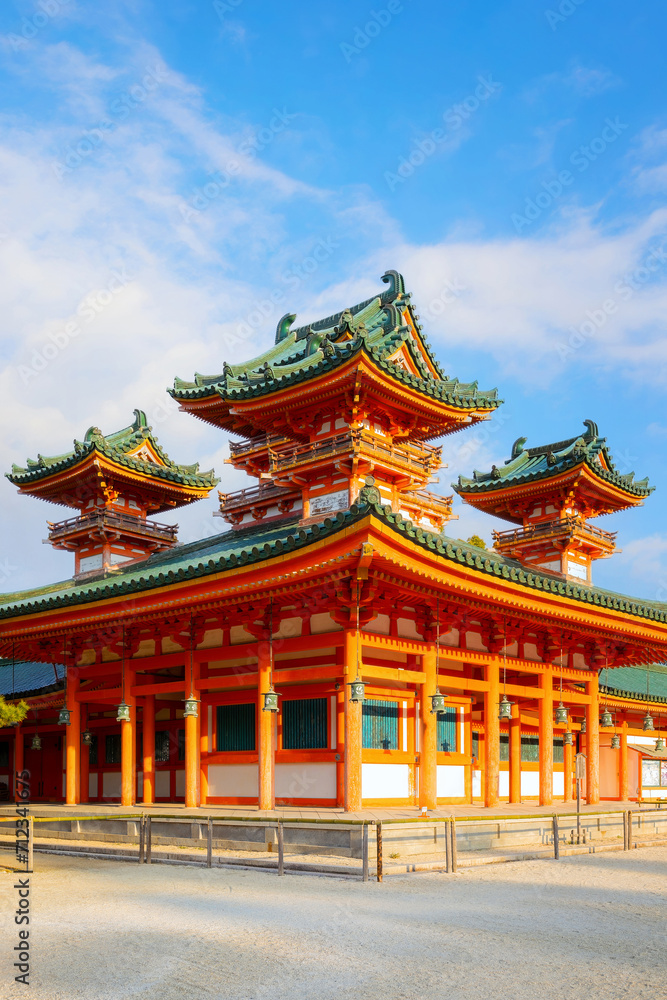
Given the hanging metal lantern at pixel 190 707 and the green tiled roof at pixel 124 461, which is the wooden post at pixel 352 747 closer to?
the hanging metal lantern at pixel 190 707

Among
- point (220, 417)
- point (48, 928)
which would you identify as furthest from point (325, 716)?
point (220, 417)

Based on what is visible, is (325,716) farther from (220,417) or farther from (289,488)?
(220,417)

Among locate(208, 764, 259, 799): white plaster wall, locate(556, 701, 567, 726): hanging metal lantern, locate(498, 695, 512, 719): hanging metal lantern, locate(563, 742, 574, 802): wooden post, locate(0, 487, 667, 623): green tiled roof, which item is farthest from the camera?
locate(563, 742, 574, 802): wooden post

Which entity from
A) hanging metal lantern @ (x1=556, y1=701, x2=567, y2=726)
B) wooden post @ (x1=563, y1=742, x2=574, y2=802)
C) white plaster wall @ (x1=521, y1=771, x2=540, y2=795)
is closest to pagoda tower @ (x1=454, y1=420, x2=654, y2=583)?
wooden post @ (x1=563, y1=742, x2=574, y2=802)

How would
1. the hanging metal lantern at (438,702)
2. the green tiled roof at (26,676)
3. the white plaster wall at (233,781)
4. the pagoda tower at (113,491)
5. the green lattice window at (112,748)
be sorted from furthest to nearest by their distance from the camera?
the green tiled roof at (26,676) → the pagoda tower at (113,491) → the green lattice window at (112,748) → the white plaster wall at (233,781) → the hanging metal lantern at (438,702)

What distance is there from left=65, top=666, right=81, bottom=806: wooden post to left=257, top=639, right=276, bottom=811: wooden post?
7725 millimetres

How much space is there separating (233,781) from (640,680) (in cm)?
2461

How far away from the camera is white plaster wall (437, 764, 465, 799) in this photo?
22281mm

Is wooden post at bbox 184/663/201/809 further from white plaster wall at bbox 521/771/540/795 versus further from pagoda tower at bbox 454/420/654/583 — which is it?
pagoda tower at bbox 454/420/654/583

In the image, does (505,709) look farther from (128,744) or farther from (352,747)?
(128,744)

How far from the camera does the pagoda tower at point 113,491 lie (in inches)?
1244

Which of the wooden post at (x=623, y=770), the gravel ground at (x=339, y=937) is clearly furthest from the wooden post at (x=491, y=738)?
the wooden post at (x=623, y=770)

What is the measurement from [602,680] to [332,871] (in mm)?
25024

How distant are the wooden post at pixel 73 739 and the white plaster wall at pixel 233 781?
535 centimetres
